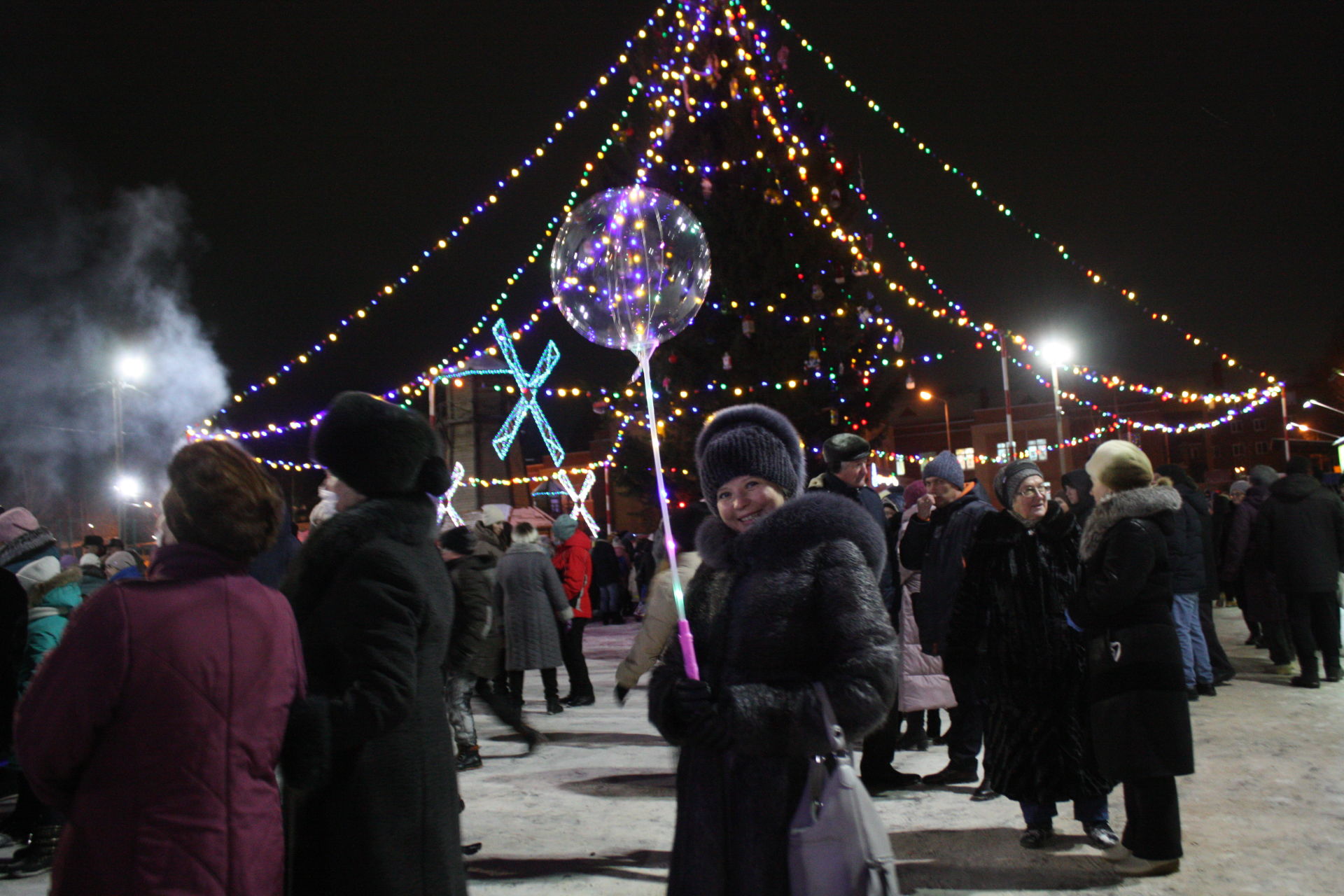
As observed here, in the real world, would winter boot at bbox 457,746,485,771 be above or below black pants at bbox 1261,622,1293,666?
below

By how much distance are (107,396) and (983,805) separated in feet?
107

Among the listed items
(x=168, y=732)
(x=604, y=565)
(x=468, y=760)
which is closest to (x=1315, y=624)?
(x=468, y=760)

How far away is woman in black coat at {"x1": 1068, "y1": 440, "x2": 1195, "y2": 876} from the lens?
411 centimetres

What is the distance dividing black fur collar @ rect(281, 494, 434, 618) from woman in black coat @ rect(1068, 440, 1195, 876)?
120 inches

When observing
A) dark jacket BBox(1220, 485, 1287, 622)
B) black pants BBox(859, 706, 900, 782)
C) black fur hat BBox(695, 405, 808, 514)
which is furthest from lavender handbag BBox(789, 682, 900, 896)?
dark jacket BBox(1220, 485, 1287, 622)

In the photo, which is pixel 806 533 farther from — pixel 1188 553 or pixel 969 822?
pixel 1188 553

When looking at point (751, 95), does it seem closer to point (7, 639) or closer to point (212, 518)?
point (7, 639)

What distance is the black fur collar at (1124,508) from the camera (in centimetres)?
445

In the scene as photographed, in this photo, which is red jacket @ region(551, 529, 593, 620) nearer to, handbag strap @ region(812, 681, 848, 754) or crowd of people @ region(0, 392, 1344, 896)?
crowd of people @ region(0, 392, 1344, 896)

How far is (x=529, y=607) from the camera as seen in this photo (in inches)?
344

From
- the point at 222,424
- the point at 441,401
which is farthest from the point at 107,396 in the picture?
the point at 441,401

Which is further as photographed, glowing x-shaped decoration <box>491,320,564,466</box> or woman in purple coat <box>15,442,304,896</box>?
glowing x-shaped decoration <box>491,320,564,466</box>

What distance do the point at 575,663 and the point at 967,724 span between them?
4.69 metres

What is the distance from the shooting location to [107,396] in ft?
102
